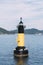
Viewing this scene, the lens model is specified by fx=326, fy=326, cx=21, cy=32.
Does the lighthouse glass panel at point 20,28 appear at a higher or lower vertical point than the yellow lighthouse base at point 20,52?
higher

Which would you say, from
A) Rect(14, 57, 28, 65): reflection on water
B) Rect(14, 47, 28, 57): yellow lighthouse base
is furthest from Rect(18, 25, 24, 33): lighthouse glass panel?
Rect(14, 57, 28, 65): reflection on water

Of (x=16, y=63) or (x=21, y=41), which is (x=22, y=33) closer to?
(x=21, y=41)

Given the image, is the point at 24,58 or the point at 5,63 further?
the point at 24,58

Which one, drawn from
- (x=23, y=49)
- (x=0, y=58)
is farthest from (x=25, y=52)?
(x=0, y=58)

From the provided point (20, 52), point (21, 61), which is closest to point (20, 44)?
point (20, 52)

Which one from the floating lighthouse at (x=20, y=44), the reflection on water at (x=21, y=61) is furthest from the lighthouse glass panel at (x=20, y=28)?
the reflection on water at (x=21, y=61)

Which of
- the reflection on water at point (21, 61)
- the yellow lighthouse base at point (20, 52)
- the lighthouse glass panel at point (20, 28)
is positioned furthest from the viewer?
the lighthouse glass panel at point (20, 28)

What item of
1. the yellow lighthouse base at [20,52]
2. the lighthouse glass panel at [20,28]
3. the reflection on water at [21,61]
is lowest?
the reflection on water at [21,61]

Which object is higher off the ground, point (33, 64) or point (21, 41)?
point (21, 41)

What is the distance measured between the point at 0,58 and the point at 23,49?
4.40 metres

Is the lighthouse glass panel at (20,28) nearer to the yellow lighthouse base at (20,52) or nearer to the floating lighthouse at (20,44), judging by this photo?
the floating lighthouse at (20,44)

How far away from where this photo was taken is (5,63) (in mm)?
47906

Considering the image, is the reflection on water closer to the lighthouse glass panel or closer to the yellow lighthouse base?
the yellow lighthouse base

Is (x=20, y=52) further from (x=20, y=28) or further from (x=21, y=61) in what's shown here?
(x=20, y=28)
